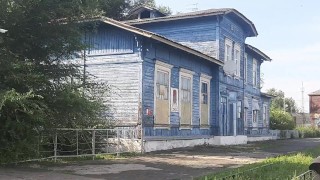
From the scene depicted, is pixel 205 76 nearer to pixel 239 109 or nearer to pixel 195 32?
pixel 195 32

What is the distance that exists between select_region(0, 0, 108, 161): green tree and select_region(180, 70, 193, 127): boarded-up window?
845 centimetres

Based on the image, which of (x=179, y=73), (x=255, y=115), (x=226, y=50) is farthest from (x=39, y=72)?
(x=255, y=115)

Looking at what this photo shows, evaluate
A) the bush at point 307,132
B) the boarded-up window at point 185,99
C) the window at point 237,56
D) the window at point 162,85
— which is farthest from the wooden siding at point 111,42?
the bush at point 307,132

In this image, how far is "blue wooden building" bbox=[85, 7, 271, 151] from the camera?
59.6 feet

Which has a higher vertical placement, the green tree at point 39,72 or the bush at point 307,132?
the green tree at point 39,72

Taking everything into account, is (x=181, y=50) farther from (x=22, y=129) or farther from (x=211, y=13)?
(x=22, y=129)

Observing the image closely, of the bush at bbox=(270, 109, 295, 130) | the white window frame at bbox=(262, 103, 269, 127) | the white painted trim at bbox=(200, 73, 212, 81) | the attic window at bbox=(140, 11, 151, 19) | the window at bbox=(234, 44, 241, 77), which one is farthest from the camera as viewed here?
the bush at bbox=(270, 109, 295, 130)

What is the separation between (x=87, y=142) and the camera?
48.2 ft

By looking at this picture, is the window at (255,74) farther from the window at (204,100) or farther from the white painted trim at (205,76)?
the window at (204,100)

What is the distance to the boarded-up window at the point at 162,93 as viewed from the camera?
1892cm

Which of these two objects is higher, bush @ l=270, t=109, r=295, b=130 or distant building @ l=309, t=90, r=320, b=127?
distant building @ l=309, t=90, r=320, b=127

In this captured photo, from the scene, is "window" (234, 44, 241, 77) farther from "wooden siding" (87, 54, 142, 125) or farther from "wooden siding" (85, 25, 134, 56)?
"wooden siding" (87, 54, 142, 125)

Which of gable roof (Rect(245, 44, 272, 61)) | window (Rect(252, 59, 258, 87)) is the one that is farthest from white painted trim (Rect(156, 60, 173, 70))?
window (Rect(252, 59, 258, 87))

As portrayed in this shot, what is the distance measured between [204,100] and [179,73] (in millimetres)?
3632
